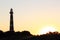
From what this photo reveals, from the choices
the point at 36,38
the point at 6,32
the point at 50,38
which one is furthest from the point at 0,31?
the point at 50,38

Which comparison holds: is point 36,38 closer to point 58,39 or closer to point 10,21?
point 58,39

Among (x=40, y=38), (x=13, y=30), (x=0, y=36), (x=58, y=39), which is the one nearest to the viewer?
(x=58, y=39)

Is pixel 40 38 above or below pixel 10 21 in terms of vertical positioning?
below

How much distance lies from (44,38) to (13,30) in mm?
27413

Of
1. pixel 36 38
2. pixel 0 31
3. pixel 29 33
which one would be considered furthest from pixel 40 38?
pixel 0 31

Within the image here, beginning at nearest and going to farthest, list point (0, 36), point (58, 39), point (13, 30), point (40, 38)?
point (58, 39) → point (40, 38) → point (0, 36) → point (13, 30)

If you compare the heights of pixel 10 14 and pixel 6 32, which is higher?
pixel 10 14

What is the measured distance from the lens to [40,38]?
33.4 meters

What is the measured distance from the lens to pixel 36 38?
113 feet

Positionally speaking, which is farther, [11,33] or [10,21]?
[10,21]

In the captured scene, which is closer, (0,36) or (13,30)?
(0,36)

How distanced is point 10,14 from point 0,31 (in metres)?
5.83

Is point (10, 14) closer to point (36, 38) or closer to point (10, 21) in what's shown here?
point (10, 21)

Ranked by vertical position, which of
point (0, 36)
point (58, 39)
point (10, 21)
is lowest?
point (58, 39)
